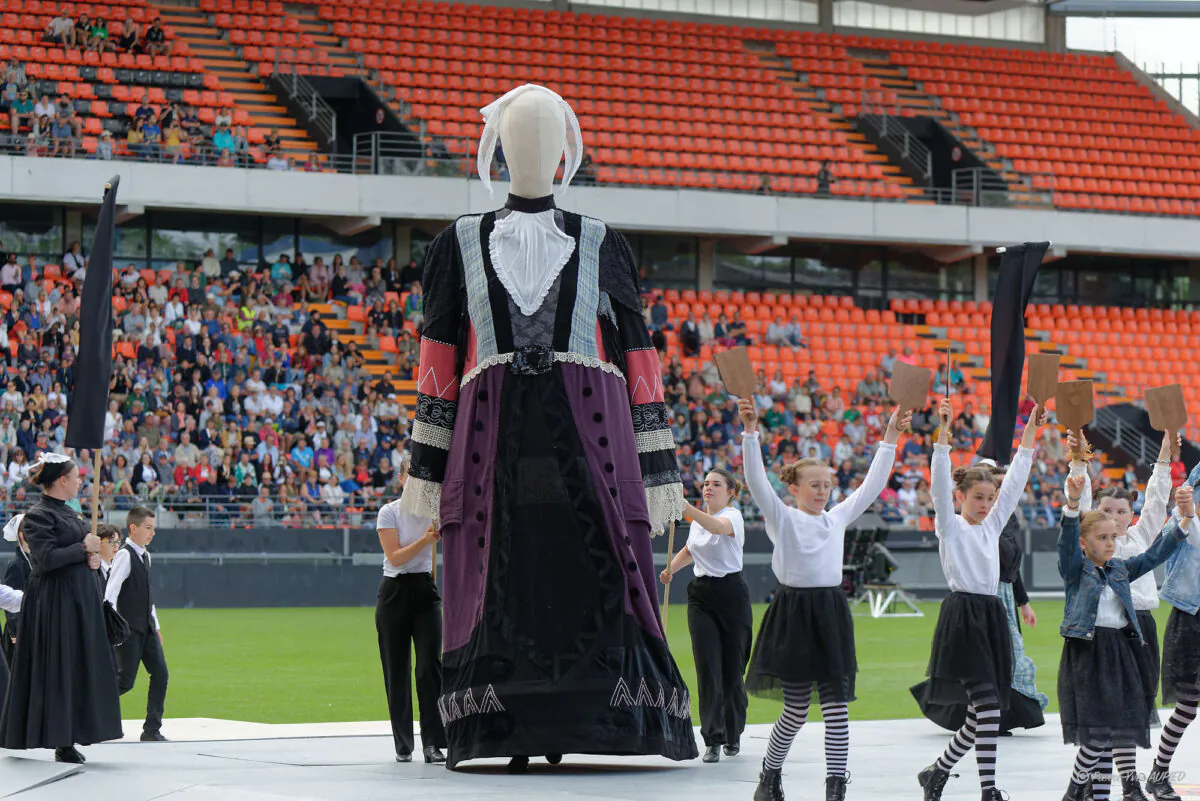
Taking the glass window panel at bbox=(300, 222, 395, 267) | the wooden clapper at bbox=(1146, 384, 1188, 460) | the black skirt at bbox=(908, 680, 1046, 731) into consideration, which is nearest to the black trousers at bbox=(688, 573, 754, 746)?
the black skirt at bbox=(908, 680, 1046, 731)

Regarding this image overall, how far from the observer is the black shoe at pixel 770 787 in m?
7.52

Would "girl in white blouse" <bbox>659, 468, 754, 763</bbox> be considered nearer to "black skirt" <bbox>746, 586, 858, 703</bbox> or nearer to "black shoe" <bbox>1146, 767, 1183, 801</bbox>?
"black skirt" <bbox>746, 586, 858, 703</bbox>

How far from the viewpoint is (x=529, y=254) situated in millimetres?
8211

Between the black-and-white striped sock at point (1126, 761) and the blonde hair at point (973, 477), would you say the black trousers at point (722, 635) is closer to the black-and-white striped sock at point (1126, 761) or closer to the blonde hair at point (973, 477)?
the blonde hair at point (973, 477)

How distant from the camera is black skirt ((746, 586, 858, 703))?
25.2ft

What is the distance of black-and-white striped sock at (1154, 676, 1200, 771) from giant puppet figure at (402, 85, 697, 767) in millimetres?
Result: 2169

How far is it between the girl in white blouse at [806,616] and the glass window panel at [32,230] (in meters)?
24.0

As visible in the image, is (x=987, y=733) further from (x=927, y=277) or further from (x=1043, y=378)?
(x=927, y=277)

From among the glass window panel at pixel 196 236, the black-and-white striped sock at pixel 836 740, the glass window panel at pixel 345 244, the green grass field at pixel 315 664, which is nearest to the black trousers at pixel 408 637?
the black-and-white striped sock at pixel 836 740

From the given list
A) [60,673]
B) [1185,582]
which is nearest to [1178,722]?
[1185,582]

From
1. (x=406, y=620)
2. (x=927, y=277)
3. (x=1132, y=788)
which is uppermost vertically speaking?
(x=927, y=277)

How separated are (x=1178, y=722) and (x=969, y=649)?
116 cm

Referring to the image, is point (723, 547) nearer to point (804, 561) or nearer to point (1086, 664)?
point (804, 561)

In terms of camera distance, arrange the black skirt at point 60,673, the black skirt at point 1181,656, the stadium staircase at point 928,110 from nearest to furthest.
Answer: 1. the black skirt at point 1181,656
2. the black skirt at point 60,673
3. the stadium staircase at point 928,110
